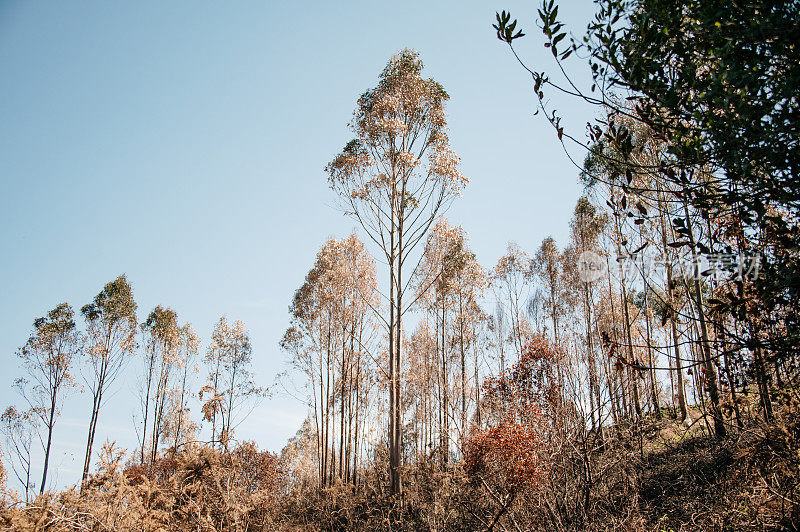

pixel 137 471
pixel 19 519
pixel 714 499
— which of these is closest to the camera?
pixel 19 519

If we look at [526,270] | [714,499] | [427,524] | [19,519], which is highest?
[526,270]

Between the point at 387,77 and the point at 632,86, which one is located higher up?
the point at 387,77

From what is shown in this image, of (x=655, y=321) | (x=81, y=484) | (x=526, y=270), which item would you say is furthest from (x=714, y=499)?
(x=655, y=321)

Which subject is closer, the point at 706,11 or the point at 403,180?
the point at 706,11

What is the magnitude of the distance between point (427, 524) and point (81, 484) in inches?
243

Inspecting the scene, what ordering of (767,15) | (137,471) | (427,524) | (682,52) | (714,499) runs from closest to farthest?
(767,15)
(682,52)
(714,499)
(427,524)
(137,471)

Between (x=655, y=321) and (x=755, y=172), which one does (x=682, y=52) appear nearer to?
(x=755, y=172)

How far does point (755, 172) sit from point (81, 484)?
592cm

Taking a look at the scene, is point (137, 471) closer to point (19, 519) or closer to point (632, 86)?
point (19, 519)

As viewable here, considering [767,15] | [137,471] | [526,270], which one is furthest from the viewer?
[526,270]

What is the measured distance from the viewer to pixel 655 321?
23.2m

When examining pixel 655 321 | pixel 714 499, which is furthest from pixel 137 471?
pixel 655 321

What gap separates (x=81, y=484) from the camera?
4.41 metres

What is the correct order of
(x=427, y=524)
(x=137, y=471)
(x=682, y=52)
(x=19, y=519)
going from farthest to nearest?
(x=137, y=471) → (x=427, y=524) → (x=19, y=519) → (x=682, y=52)
